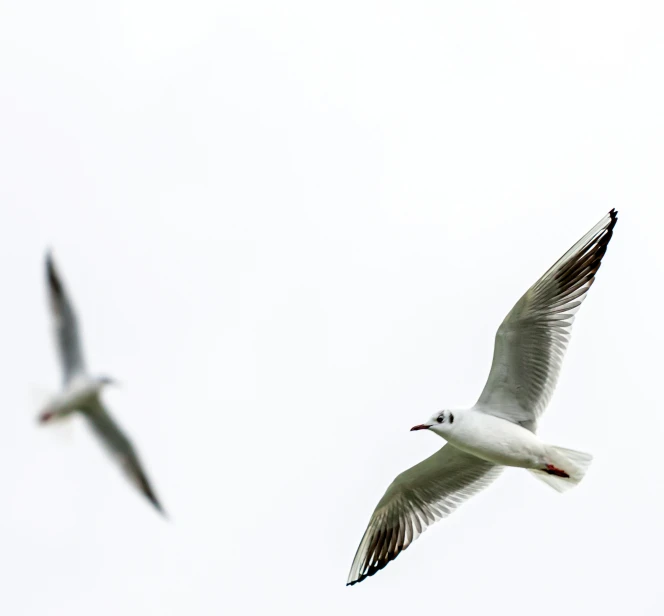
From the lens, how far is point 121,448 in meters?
10.6

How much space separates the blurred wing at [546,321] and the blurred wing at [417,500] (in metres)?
0.91

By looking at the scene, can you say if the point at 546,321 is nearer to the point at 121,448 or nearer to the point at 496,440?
the point at 496,440

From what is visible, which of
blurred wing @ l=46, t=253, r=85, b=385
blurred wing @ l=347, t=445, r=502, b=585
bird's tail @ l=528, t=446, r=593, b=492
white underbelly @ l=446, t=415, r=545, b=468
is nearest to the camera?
blurred wing @ l=46, t=253, r=85, b=385

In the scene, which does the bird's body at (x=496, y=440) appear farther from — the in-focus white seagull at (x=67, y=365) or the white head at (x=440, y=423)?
the in-focus white seagull at (x=67, y=365)

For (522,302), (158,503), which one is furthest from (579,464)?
(158,503)

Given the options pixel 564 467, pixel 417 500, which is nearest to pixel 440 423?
pixel 564 467

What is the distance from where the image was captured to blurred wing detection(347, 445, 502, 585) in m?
11.2

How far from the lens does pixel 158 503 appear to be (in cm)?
1055

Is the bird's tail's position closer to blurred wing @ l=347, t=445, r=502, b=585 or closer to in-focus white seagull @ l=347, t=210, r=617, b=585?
in-focus white seagull @ l=347, t=210, r=617, b=585

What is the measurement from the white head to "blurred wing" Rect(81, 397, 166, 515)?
2377 millimetres

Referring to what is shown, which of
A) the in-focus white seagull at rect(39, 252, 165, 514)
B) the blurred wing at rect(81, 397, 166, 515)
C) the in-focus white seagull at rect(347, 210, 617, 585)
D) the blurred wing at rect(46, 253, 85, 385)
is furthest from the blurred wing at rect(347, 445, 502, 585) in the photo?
the blurred wing at rect(46, 253, 85, 385)

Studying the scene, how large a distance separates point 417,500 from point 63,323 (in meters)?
3.83

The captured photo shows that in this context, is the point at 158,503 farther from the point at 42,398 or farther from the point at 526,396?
the point at 526,396

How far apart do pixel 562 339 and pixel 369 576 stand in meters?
3.00
